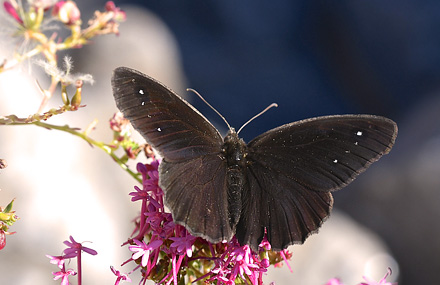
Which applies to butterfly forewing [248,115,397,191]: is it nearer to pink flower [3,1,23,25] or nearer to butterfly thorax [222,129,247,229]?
butterfly thorax [222,129,247,229]

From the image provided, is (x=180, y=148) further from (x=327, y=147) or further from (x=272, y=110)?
(x=272, y=110)

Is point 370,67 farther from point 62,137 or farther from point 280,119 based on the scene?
point 62,137

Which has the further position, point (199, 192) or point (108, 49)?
point (108, 49)

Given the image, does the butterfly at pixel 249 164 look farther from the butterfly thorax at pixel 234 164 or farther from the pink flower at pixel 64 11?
the pink flower at pixel 64 11

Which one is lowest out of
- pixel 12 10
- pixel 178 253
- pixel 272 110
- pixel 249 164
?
pixel 178 253

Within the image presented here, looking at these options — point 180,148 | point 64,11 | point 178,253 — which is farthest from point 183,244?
point 64,11

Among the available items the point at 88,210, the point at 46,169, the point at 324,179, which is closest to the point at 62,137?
the point at 46,169

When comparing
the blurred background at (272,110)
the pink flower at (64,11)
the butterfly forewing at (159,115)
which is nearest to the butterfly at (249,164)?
the butterfly forewing at (159,115)
